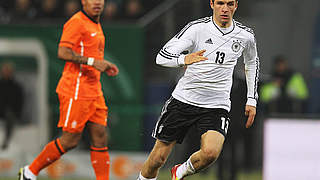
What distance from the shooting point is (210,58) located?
686cm

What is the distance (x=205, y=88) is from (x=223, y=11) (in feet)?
2.30

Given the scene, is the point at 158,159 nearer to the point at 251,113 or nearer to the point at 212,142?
the point at 212,142

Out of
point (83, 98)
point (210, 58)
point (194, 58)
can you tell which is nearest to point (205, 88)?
point (210, 58)

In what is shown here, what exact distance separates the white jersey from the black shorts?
0.18 feet

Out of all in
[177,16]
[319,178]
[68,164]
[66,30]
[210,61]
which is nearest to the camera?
[210,61]

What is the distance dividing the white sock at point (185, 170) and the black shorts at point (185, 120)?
0.87ft

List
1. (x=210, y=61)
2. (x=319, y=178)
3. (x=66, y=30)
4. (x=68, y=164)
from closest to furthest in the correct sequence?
(x=210, y=61), (x=66, y=30), (x=319, y=178), (x=68, y=164)

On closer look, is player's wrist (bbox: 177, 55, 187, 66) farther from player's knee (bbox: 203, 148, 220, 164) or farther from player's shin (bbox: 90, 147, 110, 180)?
player's shin (bbox: 90, 147, 110, 180)

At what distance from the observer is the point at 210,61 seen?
22.5ft

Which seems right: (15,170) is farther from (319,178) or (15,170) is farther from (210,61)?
(210,61)

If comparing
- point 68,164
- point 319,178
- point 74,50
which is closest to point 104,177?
point 74,50

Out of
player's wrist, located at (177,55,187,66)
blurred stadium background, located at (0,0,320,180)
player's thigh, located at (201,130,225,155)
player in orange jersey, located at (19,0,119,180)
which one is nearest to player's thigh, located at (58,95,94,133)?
player in orange jersey, located at (19,0,119,180)

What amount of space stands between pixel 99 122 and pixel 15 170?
4.41 metres

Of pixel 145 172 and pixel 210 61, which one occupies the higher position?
pixel 210 61
